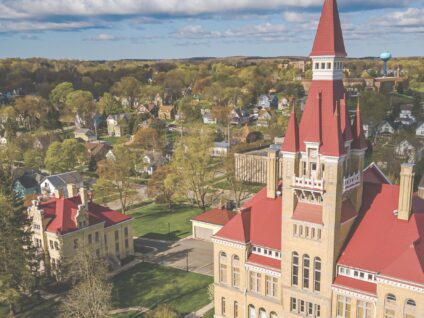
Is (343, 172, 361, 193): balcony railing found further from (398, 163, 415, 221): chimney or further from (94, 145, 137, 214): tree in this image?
(94, 145, 137, 214): tree

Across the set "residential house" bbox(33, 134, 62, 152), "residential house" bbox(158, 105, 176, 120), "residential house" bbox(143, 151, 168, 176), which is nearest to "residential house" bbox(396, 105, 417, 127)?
"residential house" bbox(143, 151, 168, 176)

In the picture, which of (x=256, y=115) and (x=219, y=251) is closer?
(x=219, y=251)

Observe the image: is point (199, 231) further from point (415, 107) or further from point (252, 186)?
point (415, 107)

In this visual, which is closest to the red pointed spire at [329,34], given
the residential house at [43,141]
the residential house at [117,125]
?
the residential house at [43,141]

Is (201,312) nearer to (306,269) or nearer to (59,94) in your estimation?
(306,269)

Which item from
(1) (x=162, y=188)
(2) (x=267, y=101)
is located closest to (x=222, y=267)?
(1) (x=162, y=188)

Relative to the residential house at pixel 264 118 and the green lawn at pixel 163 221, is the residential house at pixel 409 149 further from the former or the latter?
the residential house at pixel 264 118

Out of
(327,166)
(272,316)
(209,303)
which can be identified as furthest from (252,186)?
(327,166)
